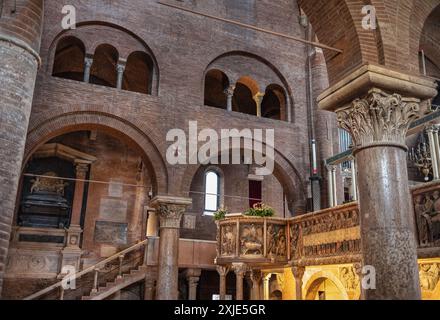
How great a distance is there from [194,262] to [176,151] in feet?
11.1

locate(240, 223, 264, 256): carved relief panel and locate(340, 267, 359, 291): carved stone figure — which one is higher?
locate(240, 223, 264, 256): carved relief panel

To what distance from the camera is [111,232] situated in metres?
15.1

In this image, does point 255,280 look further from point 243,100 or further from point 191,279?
point 243,100

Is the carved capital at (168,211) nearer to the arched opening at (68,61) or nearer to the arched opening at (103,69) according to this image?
the arched opening at (68,61)


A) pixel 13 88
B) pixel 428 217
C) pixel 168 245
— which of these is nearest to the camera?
pixel 428 217

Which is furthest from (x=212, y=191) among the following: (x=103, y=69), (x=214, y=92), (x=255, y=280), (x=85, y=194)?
(x=103, y=69)

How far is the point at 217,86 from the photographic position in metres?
17.4

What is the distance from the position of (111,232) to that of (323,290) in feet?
24.7

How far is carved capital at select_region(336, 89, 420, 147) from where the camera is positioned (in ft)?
16.1

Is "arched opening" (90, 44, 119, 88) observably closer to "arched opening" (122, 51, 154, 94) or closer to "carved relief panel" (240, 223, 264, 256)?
"arched opening" (122, 51, 154, 94)

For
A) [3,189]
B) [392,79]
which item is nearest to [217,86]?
[3,189]

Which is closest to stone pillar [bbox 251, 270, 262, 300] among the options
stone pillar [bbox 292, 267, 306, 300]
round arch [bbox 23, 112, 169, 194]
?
stone pillar [bbox 292, 267, 306, 300]
